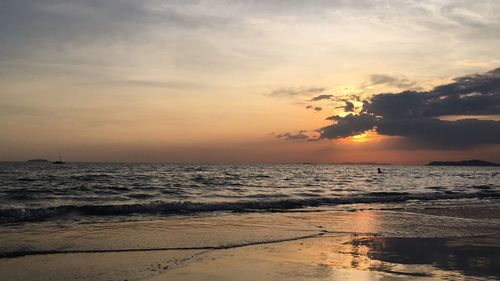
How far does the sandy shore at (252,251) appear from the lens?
8.29 metres

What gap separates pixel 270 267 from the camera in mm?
8750

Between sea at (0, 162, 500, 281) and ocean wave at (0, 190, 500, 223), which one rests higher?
sea at (0, 162, 500, 281)

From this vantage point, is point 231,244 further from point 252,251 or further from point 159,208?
point 159,208

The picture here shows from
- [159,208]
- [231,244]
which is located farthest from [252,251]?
[159,208]

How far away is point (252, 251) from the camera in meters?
10.4

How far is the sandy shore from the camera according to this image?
829cm

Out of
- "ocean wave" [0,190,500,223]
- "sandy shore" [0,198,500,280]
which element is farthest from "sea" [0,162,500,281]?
"ocean wave" [0,190,500,223]

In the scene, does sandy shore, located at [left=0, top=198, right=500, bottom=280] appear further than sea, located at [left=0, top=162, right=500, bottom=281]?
No

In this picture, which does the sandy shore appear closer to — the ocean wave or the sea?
the sea

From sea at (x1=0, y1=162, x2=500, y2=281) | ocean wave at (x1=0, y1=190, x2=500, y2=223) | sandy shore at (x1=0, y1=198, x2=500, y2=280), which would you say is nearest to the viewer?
sandy shore at (x1=0, y1=198, x2=500, y2=280)

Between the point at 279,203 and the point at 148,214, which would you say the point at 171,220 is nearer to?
the point at 148,214

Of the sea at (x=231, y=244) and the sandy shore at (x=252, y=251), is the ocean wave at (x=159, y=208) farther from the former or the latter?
the sandy shore at (x=252, y=251)

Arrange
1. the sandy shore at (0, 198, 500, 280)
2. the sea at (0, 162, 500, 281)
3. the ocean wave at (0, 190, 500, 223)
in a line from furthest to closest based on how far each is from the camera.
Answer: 1. the ocean wave at (0, 190, 500, 223)
2. the sea at (0, 162, 500, 281)
3. the sandy shore at (0, 198, 500, 280)

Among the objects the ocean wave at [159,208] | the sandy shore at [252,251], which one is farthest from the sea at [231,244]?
the ocean wave at [159,208]
